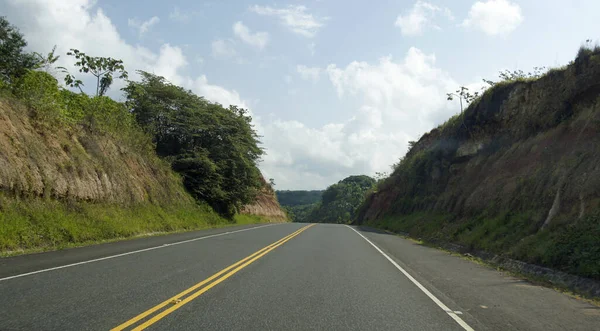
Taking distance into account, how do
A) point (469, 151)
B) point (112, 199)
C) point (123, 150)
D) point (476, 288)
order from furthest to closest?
point (469, 151) < point (123, 150) < point (112, 199) < point (476, 288)

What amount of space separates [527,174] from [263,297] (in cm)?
1721

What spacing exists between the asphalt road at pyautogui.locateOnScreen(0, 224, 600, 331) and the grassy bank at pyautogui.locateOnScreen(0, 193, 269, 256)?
2.47 m

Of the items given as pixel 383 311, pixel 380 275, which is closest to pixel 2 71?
pixel 380 275

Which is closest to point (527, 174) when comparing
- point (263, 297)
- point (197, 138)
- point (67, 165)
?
point (263, 297)

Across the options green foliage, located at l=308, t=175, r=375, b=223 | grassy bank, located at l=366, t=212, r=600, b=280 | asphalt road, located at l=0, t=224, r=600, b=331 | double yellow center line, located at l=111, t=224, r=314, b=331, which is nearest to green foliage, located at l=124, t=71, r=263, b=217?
grassy bank, located at l=366, t=212, r=600, b=280

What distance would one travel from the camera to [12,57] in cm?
2450

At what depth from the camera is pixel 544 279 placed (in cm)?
1133

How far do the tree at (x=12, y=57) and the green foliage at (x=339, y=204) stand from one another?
326 ft

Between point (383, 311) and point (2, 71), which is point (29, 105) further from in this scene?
point (383, 311)

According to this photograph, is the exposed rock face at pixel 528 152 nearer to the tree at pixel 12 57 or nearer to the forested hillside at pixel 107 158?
the forested hillside at pixel 107 158

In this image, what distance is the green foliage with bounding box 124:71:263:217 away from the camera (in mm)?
36875

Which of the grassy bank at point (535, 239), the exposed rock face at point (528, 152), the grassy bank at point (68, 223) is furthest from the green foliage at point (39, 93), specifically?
the exposed rock face at point (528, 152)

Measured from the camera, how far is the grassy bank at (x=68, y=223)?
14539 mm

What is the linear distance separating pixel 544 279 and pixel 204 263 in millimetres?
8626
